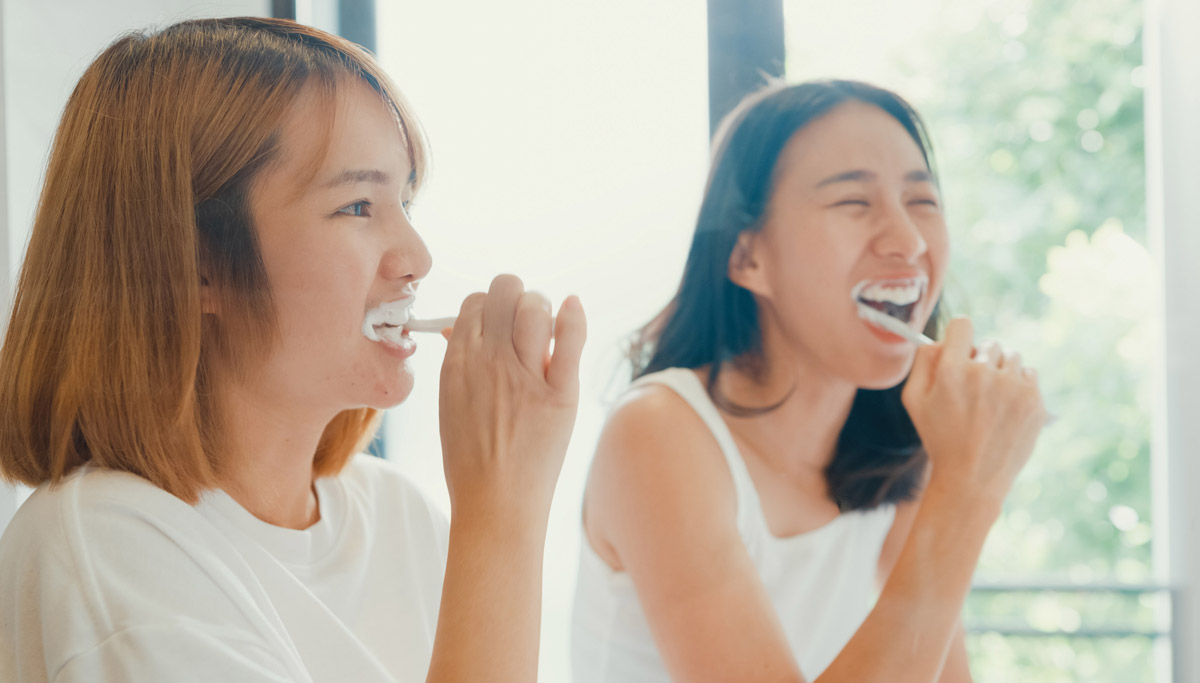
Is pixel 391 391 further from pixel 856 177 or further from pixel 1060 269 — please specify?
pixel 1060 269

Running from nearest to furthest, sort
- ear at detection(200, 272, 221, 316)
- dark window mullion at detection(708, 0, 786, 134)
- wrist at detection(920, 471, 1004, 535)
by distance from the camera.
→ ear at detection(200, 272, 221, 316)
wrist at detection(920, 471, 1004, 535)
dark window mullion at detection(708, 0, 786, 134)

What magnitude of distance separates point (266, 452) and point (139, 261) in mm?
146

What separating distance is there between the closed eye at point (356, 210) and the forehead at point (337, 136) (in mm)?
21

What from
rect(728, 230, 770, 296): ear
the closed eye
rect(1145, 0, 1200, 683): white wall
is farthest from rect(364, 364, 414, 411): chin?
rect(1145, 0, 1200, 683): white wall

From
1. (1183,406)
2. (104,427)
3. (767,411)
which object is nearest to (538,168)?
(767,411)

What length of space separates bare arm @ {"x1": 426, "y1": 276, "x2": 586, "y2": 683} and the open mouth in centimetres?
33

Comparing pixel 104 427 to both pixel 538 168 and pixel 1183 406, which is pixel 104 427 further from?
pixel 1183 406

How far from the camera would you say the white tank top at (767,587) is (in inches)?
28.4

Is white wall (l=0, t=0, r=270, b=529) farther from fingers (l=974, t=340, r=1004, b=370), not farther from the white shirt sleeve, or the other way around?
fingers (l=974, t=340, r=1004, b=370)

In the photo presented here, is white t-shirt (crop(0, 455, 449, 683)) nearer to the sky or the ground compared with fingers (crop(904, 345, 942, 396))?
nearer to the ground

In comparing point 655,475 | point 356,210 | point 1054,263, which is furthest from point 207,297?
point 1054,263

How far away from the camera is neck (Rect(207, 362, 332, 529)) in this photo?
539 millimetres

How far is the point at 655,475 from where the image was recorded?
0.67 meters

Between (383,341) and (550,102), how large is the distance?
304 millimetres
